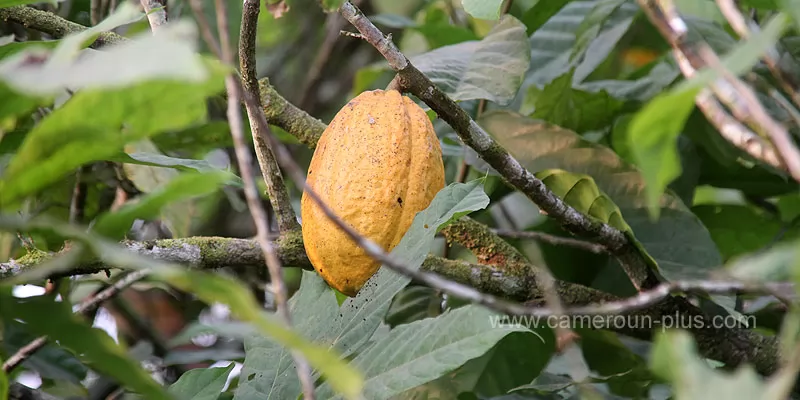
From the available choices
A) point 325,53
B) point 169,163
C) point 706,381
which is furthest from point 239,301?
point 325,53

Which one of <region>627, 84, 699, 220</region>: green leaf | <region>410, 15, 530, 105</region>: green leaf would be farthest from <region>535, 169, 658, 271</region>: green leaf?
<region>627, 84, 699, 220</region>: green leaf

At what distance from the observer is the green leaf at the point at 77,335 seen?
517 mm

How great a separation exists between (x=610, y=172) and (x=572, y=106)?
0.17 meters

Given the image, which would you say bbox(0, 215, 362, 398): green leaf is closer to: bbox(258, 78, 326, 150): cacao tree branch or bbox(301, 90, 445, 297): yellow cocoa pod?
bbox(301, 90, 445, 297): yellow cocoa pod

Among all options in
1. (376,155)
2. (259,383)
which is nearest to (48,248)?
(259,383)

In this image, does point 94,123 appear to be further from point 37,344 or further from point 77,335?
point 37,344

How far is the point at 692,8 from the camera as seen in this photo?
3.51 feet

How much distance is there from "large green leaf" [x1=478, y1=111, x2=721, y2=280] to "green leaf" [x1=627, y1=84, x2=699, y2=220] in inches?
28.4

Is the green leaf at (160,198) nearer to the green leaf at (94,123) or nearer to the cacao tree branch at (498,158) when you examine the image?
the green leaf at (94,123)

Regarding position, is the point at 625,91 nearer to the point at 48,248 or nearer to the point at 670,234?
the point at 670,234

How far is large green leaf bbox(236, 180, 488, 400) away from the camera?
0.82 m

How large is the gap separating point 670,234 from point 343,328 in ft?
1.77

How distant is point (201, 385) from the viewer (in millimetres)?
852

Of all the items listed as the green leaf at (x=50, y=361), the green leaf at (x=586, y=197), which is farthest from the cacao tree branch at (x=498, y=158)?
the green leaf at (x=50, y=361)
